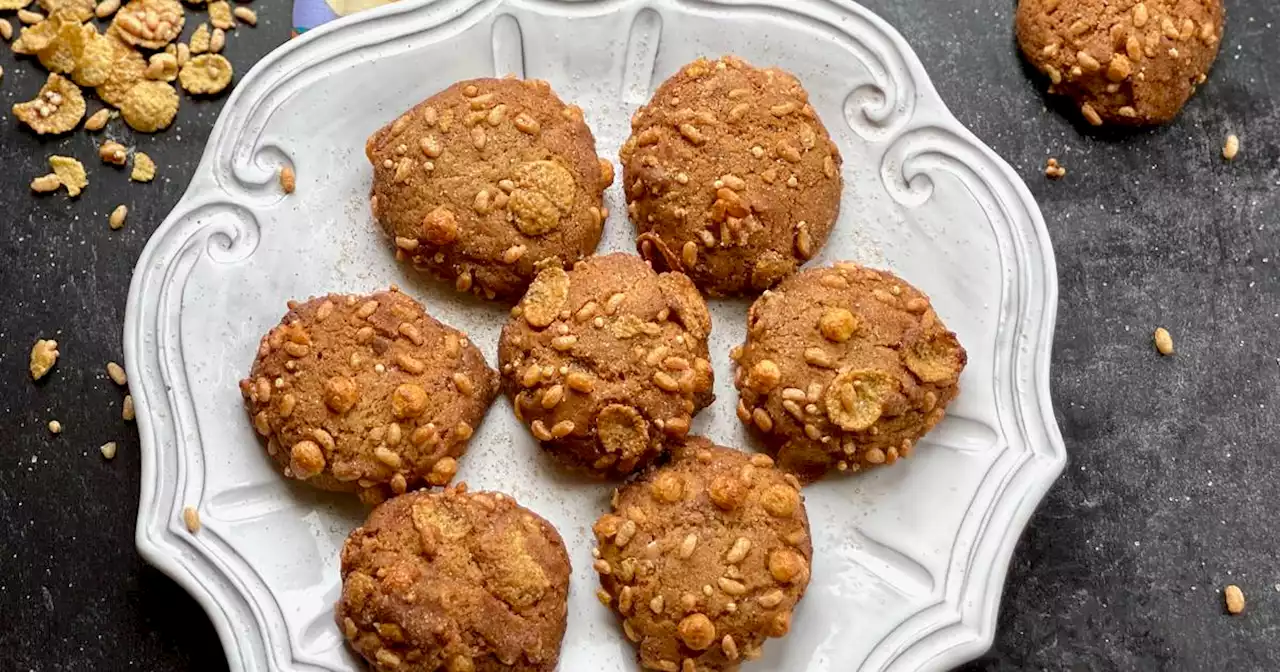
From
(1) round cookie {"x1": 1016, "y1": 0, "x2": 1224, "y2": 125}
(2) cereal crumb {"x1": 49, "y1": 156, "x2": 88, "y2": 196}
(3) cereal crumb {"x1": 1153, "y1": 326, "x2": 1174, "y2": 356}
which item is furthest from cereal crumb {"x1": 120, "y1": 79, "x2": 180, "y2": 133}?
(3) cereal crumb {"x1": 1153, "y1": 326, "x2": 1174, "y2": 356}

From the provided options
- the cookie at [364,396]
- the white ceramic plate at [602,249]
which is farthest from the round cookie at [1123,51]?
the cookie at [364,396]

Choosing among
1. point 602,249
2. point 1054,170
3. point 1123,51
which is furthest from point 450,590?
point 1123,51

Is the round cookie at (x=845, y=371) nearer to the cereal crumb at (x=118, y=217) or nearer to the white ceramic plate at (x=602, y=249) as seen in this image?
the white ceramic plate at (x=602, y=249)

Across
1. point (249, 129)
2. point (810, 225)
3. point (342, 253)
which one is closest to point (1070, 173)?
point (810, 225)

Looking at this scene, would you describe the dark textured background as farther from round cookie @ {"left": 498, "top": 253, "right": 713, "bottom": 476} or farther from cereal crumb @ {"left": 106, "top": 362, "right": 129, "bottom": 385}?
round cookie @ {"left": 498, "top": 253, "right": 713, "bottom": 476}

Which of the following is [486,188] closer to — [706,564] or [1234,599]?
[706,564]
